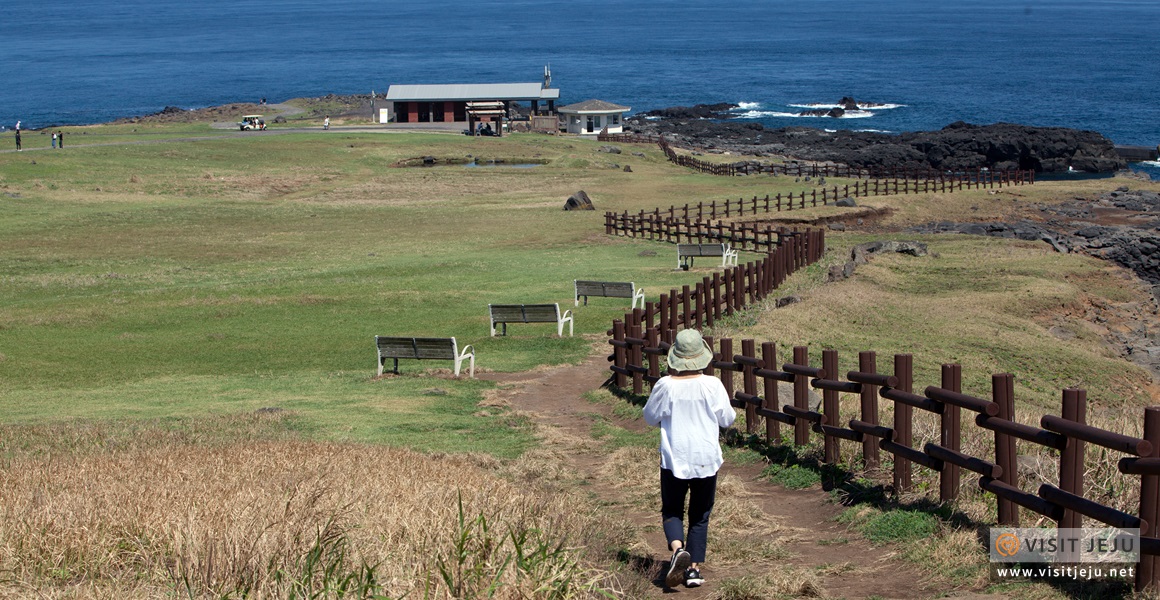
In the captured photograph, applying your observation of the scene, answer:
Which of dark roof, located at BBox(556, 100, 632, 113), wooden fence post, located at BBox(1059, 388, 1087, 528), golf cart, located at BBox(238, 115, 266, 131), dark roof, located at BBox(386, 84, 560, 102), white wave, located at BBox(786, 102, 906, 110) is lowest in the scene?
wooden fence post, located at BBox(1059, 388, 1087, 528)

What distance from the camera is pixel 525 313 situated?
2516 cm

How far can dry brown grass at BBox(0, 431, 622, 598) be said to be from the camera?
24.1ft

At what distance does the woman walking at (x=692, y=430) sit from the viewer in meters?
8.74

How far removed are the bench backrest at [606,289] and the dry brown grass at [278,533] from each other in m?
16.9

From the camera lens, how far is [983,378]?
842 inches

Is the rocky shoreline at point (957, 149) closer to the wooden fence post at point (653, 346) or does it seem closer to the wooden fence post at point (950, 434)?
the wooden fence post at point (653, 346)

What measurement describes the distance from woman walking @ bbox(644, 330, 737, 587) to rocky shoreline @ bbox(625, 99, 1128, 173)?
264ft

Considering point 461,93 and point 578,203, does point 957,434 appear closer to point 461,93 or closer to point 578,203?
point 578,203

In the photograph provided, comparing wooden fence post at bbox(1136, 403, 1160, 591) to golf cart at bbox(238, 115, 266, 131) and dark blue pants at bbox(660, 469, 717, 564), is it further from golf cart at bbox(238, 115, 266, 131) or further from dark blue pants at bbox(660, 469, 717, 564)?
golf cart at bbox(238, 115, 266, 131)

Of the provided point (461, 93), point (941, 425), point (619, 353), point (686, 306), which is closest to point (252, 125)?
point (461, 93)

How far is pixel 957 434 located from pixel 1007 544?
5.09 feet

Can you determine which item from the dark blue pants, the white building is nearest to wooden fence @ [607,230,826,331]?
the dark blue pants

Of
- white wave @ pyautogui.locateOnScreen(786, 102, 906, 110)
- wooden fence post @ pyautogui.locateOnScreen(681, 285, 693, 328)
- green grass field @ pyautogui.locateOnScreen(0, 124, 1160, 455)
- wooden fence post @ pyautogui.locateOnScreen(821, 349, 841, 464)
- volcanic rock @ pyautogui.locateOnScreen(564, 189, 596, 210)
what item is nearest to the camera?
wooden fence post @ pyautogui.locateOnScreen(821, 349, 841, 464)

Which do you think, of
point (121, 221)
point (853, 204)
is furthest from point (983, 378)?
point (121, 221)
